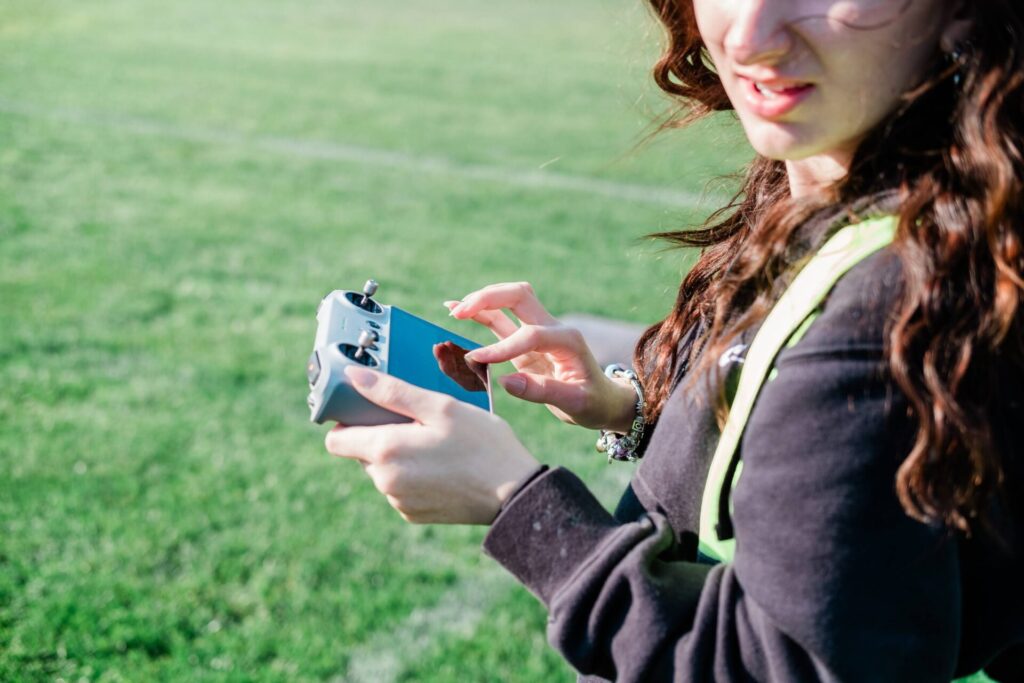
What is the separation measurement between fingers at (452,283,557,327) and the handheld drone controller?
3.2 inches

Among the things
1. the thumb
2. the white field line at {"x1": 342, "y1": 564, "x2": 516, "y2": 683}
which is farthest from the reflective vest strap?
the white field line at {"x1": 342, "y1": 564, "x2": 516, "y2": 683}

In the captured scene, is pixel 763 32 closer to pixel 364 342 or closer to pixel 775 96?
pixel 775 96

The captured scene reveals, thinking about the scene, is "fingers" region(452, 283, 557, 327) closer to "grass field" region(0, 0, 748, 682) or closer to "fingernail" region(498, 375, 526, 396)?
"fingernail" region(498, 375, 526, 396)

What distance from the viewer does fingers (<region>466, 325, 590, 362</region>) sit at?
155cm

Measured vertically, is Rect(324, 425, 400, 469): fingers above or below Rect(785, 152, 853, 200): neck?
below

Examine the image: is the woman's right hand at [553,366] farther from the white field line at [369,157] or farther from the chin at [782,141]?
the white field line at [369,157]

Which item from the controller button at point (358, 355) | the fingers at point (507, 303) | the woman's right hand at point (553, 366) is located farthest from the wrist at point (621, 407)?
the controller button at point (358, 355)

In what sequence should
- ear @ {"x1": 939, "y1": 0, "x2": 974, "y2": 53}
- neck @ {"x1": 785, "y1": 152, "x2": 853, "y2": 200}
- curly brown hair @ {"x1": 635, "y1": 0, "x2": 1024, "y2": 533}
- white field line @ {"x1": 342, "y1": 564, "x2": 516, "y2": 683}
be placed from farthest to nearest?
white field line @ {"x1": 342, "y1": 564, "x2": 516, "y2": 683}, neck @ {"x1": 785, "y1": 152, "x2": 853, "y2": 200}, ear @ {"x1": 939, "y1": 0, "x2": 974, "y2": 53}, curly brown hair @ {"x1": 635, "y1": 0, "x2": 1024, "y2": 533}

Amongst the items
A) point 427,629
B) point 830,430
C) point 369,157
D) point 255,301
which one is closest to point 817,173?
point 830,430

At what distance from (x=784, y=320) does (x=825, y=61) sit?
0.27 meters

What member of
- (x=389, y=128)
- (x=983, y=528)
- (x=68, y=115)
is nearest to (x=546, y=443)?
(x=983, y=528)

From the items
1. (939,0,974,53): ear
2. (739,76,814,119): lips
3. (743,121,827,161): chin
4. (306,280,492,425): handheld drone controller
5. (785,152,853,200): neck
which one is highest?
(939,0,974,53): ear

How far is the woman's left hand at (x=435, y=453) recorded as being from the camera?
1.33 meters

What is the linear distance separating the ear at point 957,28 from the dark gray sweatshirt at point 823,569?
0.80 ft
